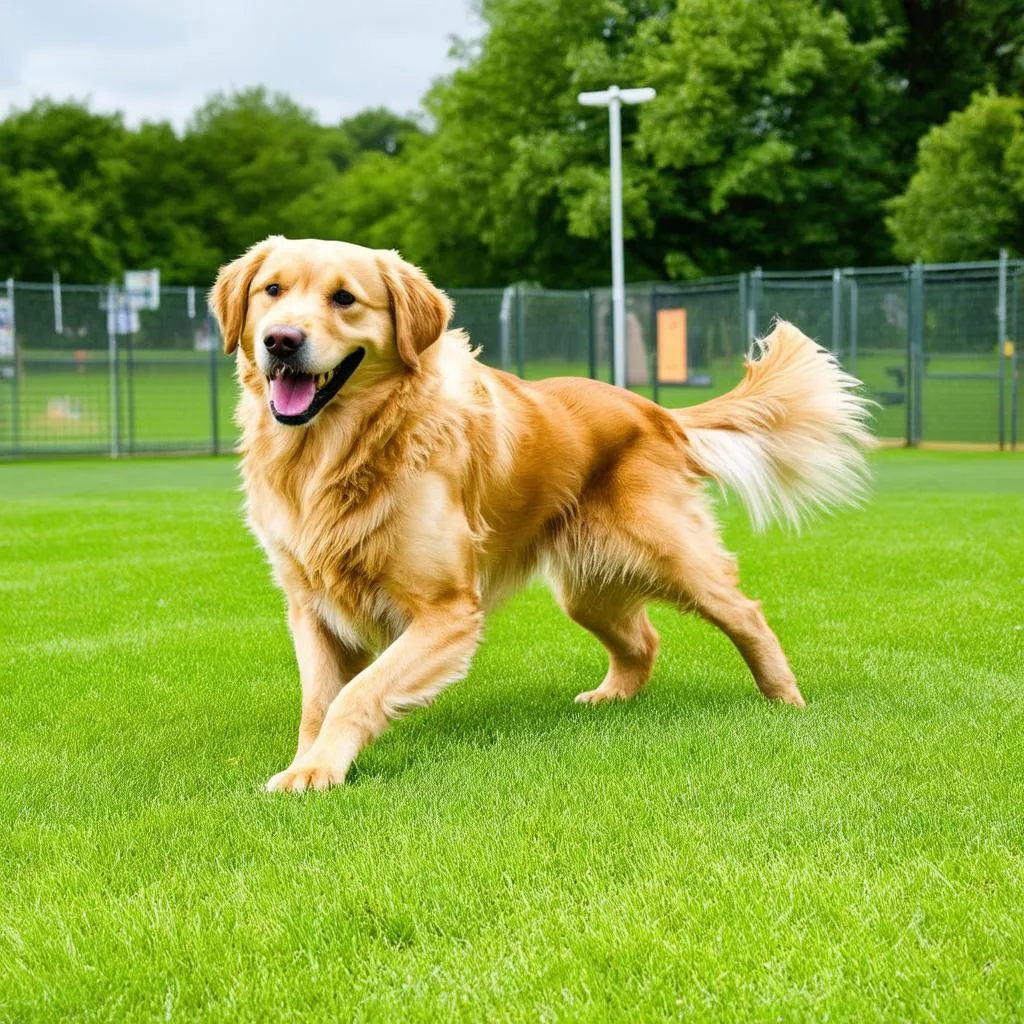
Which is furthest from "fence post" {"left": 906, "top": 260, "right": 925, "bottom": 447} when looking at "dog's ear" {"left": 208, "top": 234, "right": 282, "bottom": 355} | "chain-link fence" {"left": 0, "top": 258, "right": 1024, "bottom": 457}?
"dog's ear" {"left": 208, "top": 234, "right": 282, "bottom": 355}

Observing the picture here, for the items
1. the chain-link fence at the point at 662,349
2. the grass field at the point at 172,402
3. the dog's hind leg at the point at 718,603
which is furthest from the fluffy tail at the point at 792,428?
the grass field at the point at 172,402

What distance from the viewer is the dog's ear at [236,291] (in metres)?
4.46

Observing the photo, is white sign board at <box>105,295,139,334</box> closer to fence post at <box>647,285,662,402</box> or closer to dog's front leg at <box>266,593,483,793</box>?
fence post at <box>647,285,662,402</box>

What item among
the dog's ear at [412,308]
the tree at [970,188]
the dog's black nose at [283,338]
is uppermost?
the tree at [970,188]

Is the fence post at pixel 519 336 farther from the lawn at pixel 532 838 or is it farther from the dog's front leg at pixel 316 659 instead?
the dog's front leg at pixel 316 659

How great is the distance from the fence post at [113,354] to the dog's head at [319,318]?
1813 cm

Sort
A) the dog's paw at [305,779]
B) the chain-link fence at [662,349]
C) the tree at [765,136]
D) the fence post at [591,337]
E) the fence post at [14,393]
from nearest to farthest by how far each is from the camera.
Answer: the dog's paw at [305,779] < the chain-link fence at [662,349] < the fence post at [14,393] < the fence post at [591,337] < the tree at [765,136]

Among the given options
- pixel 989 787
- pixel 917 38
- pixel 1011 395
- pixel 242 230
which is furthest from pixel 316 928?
pixel 242 230

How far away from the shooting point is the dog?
13.9ft

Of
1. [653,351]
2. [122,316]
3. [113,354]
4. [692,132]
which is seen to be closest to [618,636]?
[122,316]

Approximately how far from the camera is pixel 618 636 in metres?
5.36

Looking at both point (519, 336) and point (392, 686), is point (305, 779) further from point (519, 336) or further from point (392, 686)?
point (519, 336)

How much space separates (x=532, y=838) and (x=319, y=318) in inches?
73.3

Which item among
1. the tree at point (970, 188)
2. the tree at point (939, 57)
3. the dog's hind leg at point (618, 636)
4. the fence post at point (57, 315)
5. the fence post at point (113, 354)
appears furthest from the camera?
the tree at point (939, 57)
